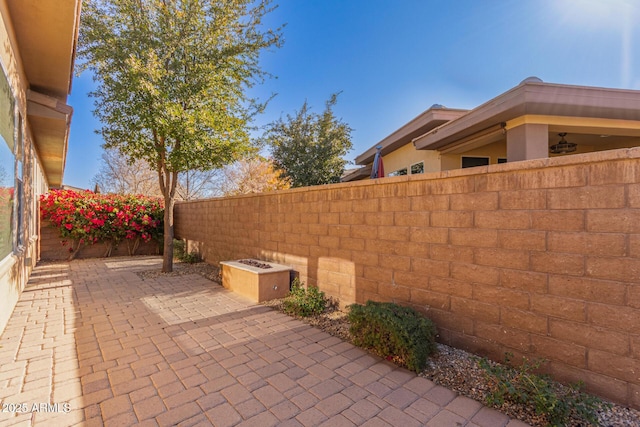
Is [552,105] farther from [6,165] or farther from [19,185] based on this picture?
[19,185]

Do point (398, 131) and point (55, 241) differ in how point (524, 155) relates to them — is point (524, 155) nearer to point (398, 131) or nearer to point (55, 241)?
point (398, 131)

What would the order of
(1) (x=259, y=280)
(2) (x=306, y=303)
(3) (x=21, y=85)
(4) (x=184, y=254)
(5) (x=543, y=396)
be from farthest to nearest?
(4) (x=184, y=254) → (1) (x=259, y=280) → (3) (x=21, y=85) → (2) (x=306, y=303) → (5) (x=543, y=396)

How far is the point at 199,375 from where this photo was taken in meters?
2.92

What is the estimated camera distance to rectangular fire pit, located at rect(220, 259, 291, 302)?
17.7 feet

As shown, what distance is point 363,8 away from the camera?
8.70 m

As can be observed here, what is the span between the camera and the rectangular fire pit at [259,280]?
539cm

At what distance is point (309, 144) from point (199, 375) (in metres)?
11.2

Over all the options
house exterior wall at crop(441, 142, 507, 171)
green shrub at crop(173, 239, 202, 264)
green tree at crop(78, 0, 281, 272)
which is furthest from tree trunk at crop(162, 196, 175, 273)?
house exterior wall at crop(441, 142, 507, 171)

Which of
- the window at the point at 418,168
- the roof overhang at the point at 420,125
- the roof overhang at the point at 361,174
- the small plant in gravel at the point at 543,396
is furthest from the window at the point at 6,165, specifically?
the roof overhang at the point at 361,174

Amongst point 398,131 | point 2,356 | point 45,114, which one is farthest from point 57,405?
point 398,131

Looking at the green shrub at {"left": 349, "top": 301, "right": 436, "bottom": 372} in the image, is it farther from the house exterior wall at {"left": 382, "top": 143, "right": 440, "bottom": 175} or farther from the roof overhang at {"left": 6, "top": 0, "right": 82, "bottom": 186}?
the house exterior wall at {"left": 382, "top": 143, "right": 440, "bottom": 175}

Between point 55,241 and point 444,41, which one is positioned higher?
point 444,41

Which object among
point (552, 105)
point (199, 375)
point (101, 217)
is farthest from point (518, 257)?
point (101, 217)

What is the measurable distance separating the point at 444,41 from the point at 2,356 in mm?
10917
